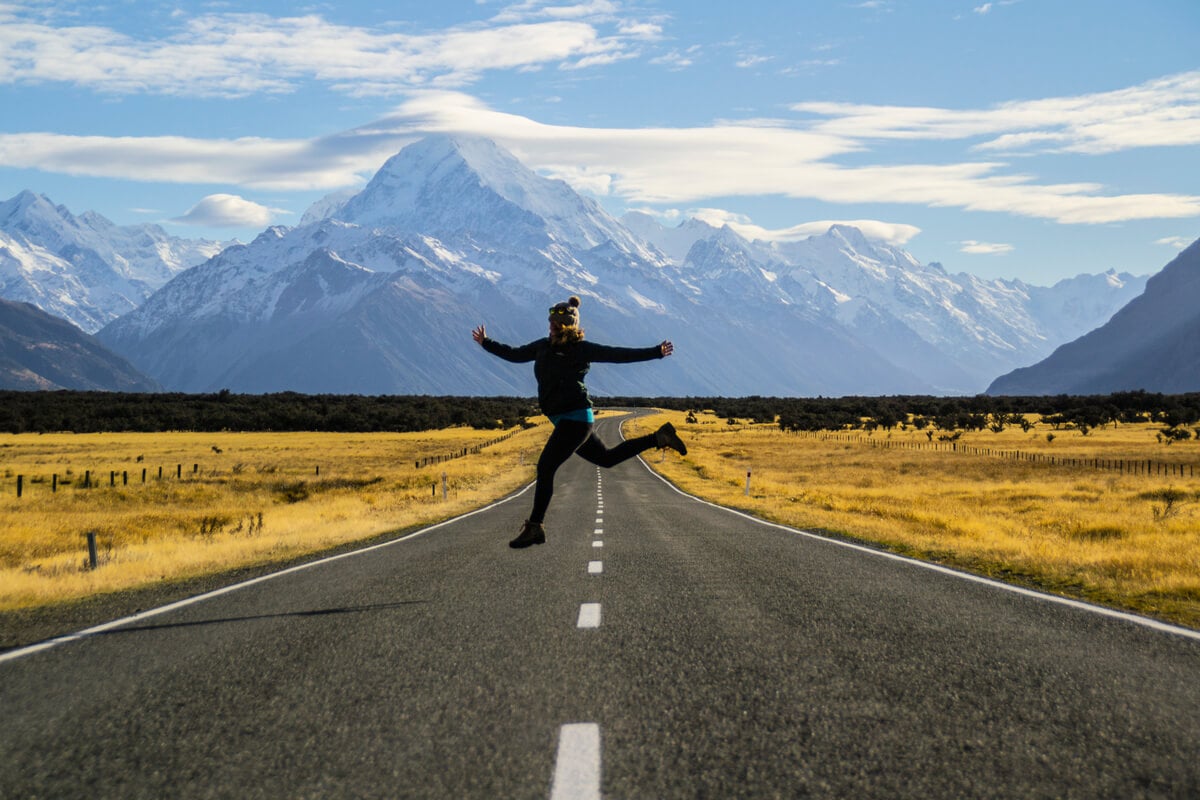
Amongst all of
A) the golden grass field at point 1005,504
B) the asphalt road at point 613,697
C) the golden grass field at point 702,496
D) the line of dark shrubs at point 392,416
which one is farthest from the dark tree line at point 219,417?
the asphalt road at point 613,697

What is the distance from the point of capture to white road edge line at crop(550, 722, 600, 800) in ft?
13.3

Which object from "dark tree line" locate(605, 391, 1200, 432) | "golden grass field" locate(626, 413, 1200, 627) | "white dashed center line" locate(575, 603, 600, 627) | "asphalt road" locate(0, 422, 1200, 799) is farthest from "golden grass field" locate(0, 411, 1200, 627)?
"dark tree line" locate(605, 391, 1200, 432)

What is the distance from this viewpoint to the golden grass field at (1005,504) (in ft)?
38.4

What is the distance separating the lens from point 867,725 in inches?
193

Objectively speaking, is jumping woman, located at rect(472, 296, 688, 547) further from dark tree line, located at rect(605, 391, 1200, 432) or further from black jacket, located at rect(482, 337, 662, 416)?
dark tree line, located at rect(605, 391, 1200, 432)

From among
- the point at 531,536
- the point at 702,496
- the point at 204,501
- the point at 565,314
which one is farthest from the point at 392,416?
the point at 565,314

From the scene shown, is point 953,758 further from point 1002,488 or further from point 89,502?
point 89,502

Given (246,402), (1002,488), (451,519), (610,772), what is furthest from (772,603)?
(246,402)

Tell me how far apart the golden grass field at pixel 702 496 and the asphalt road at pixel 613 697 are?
10.1 feet

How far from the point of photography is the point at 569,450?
10.0 m

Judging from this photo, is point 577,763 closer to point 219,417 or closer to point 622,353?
point 622,353

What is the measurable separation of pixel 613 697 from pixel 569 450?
15.3 feet

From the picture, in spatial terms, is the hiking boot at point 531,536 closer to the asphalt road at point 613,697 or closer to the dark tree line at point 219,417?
the asphalt road at point 613,697

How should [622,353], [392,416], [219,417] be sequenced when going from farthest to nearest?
[392,416] → [219,417] → [622,353]
